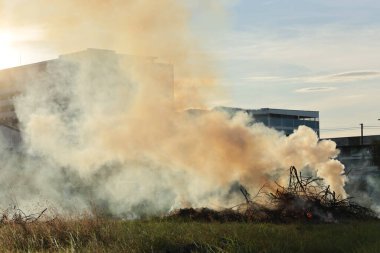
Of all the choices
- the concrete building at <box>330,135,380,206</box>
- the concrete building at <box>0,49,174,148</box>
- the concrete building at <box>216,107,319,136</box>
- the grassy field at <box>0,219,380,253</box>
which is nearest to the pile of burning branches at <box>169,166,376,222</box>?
the grassy field at <box>0,219,380,253</box>

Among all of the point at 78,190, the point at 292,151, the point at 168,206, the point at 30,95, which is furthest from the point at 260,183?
the point at 30,95

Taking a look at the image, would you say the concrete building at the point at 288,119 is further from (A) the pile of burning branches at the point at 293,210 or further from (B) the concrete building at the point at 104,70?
(A) the pile of burning branches at the point at 293,210

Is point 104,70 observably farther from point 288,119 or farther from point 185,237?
point 288,119

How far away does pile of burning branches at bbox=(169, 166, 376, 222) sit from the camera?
2608 centimetres

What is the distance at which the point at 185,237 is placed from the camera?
66.8ft

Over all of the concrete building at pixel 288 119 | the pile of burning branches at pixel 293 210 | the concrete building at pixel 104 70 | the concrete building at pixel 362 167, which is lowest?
the concrete building at pixel 362 167

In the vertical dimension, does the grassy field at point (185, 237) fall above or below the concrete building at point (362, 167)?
above

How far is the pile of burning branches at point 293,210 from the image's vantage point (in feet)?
85.6

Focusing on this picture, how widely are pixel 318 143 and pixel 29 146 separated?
52.2 feet

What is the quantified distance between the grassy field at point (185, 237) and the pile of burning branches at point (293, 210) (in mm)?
1661

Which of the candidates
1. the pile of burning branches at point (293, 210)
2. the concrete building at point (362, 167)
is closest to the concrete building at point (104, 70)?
the pile of burning branches at point (293, 210)

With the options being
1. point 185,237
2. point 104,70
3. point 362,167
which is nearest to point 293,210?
point 185,237

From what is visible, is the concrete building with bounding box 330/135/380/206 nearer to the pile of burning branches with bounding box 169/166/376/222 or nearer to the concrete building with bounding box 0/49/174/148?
the pile of burning branches with bounding box 169/166/376/222

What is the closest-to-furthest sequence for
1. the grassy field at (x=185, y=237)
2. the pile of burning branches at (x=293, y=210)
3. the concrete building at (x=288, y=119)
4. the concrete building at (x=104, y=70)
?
Result: the grassy field at (x=185, y=237) < the pile of burning branches at (x=293, y=210) < the concrete building at (x=104, y=70) < the concrete building at (x=288, y=119)
